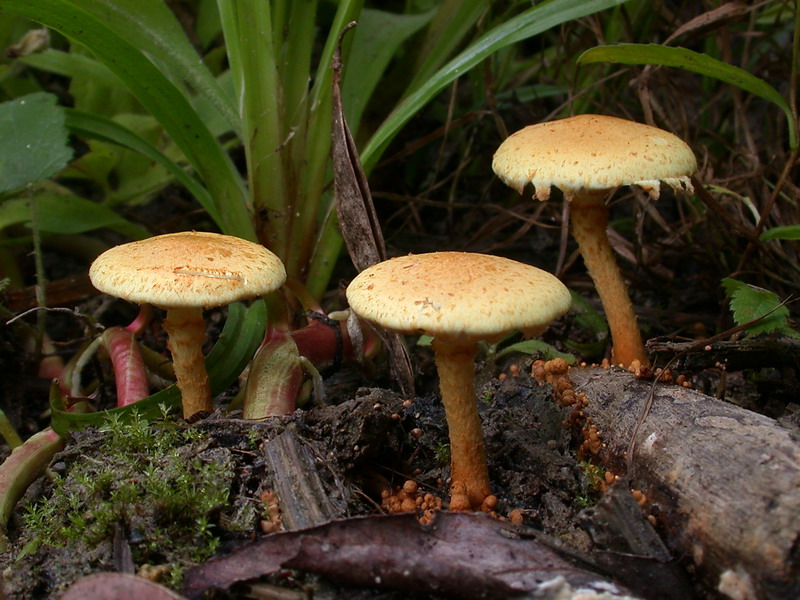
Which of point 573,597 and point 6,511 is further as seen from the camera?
point 6,511

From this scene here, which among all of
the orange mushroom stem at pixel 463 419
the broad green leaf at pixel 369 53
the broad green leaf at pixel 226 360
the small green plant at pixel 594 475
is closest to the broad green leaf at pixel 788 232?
the small green plant at pixel 594 475

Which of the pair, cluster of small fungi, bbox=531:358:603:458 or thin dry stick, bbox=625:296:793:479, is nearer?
thin dry stick, bbox=625:296:793:479

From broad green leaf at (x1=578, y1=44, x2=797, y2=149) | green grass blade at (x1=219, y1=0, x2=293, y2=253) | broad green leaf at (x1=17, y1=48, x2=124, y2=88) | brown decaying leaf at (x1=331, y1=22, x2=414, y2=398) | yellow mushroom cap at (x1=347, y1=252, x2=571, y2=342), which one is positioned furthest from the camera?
broad green leaf at (x1=17, y1=48, x2=124, y2=88)

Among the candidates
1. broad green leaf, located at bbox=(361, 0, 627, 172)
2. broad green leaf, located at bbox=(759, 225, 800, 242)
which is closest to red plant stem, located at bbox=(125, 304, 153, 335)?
→ broad green leaf, located at bbox=(361, 0, 627, 172)

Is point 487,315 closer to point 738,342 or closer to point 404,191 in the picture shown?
point 738,342

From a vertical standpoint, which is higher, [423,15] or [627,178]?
[423,15]

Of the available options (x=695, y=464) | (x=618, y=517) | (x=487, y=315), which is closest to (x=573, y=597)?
(x=618, y=517)

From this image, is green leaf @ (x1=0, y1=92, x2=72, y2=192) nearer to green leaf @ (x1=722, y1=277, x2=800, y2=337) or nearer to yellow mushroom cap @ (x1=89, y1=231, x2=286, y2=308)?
yellow mushroom cap @ (x1=89, y1=231, x2=286, y2=308)
